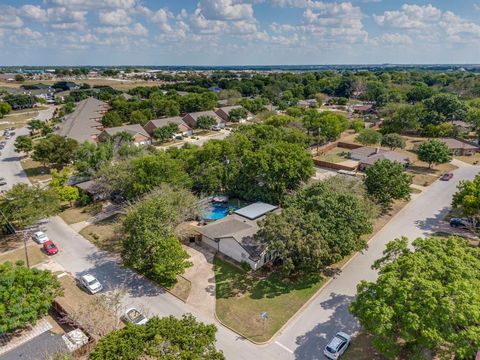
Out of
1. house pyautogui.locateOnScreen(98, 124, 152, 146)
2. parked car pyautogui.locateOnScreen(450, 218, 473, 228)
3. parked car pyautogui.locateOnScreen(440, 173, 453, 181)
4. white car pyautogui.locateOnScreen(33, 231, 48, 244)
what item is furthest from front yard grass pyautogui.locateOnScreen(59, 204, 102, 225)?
parked car pyautogui.locateOnScreen(440, 173, 453, 181)

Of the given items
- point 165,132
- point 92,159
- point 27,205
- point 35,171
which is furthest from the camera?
point 165,132

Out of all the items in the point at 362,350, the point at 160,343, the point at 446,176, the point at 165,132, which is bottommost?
the point at 362,350

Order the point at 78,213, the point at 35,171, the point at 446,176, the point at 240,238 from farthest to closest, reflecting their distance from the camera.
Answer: the point at 35,171
the point at 446,176
the point at 78,213
the point at 240,238

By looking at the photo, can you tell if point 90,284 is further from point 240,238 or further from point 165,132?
point 165,132

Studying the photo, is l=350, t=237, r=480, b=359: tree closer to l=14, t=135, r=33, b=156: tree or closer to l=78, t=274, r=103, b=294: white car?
l=78, t=274, r=103, b=294: white car

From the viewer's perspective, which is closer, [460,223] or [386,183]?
[460,223]

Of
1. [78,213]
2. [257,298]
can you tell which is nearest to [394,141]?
[257,298]
